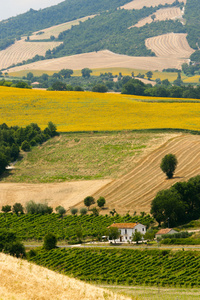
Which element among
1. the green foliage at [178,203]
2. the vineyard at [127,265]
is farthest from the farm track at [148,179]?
the vineyard at [127,265]

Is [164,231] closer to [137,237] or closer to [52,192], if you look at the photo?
[137,237]

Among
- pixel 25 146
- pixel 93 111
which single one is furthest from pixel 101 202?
pixel 93 111

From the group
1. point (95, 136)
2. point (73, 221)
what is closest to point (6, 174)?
point (95, 136)

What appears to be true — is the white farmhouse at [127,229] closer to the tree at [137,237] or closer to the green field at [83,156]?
the tree at [137,237]

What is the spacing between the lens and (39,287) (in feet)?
112

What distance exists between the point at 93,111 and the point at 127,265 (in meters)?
101

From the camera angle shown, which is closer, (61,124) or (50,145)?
(50,145)

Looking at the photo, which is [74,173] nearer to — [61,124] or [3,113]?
[61,124]

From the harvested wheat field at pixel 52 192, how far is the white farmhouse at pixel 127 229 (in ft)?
59.3

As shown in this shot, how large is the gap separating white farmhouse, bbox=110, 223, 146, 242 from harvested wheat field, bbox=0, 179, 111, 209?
59.3 feet

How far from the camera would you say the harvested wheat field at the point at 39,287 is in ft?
107

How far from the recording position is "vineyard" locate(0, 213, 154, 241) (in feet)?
303

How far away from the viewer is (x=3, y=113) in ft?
557

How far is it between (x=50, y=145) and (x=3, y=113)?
30.5 m
